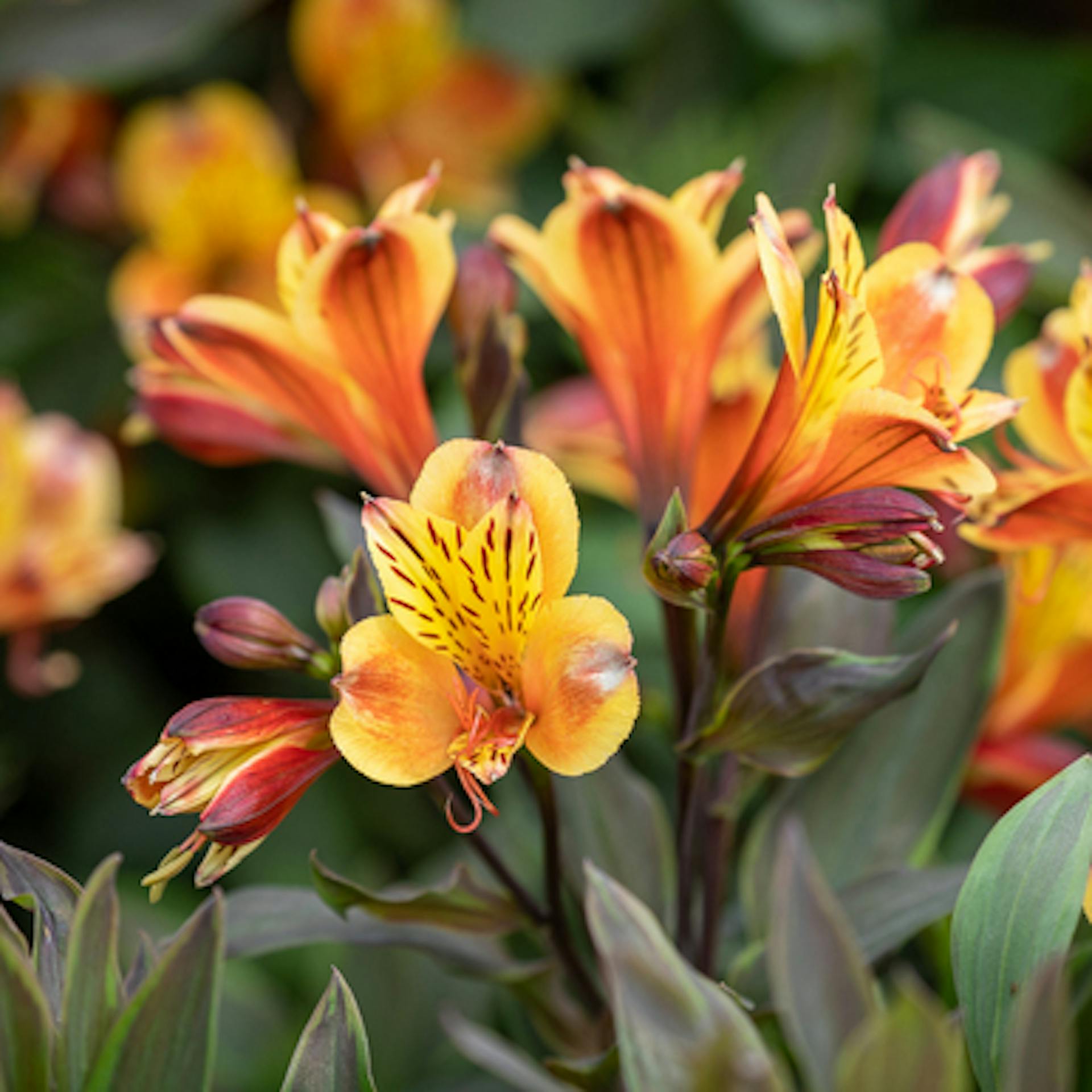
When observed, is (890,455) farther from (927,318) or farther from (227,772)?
(227,772)

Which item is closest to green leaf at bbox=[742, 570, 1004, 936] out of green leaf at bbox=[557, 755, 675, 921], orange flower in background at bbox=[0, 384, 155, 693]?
green leaf at bbox=[557, 755, 675, 921]

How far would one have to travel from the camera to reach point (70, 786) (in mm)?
987

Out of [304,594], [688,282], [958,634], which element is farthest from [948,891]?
[304,594]

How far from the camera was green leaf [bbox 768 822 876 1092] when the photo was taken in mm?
310

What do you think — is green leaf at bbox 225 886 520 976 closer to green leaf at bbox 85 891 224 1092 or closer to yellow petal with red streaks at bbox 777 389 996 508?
green leaf at bbox 85 891 224 1092

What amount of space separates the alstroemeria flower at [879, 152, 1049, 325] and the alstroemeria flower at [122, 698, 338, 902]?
0.96 ft

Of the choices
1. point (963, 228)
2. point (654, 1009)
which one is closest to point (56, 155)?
point (963, 228)

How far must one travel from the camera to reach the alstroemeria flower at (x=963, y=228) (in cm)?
47

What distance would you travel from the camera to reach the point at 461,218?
104cm

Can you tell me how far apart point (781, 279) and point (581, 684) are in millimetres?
130

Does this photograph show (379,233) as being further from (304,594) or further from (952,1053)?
(304,594)

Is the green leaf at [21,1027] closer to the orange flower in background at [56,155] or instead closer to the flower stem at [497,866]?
the flower stem at [497,866]

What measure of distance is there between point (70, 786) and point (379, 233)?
2.34ft

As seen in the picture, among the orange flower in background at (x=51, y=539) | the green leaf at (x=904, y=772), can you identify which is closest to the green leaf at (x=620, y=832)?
the green leaf at (x=904, y=772)
